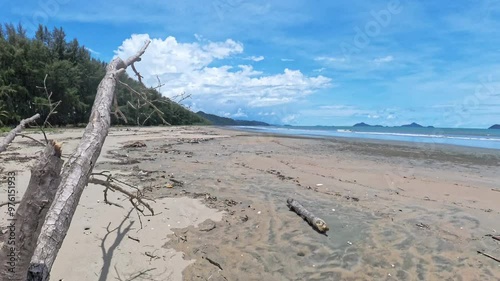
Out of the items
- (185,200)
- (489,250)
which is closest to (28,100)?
(185,200)

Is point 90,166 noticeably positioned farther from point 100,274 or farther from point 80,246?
point 80,246

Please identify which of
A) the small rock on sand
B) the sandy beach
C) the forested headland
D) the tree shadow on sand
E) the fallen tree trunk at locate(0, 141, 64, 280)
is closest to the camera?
the fallen tree trunk at locate(0, 141, 64, 280)

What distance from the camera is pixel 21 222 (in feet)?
7.18

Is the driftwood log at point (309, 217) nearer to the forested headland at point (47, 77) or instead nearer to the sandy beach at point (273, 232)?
the sandy beach at point (273, 232)

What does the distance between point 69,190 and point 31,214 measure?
0.54 m

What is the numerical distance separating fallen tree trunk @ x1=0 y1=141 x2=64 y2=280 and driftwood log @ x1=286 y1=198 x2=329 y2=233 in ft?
13.6

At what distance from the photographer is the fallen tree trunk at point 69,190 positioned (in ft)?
7.71

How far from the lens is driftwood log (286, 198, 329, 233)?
5445mm

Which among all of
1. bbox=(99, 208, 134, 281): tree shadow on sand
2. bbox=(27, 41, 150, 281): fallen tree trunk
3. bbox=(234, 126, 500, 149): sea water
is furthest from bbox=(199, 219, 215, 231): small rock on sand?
bbox=(234, 126, 500, 149): sea water

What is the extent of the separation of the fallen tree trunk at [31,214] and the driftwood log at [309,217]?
13.6ft

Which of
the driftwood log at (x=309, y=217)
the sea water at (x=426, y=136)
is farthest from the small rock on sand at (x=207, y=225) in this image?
the sea water at (x=426, y=136)

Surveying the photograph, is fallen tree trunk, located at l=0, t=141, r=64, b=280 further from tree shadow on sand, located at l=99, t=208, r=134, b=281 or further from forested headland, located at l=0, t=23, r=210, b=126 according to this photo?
forested headland, located at l=0, t=23, r=210, b=126

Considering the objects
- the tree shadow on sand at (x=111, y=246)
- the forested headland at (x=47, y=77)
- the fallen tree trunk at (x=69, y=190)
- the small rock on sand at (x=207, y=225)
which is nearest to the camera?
the fallen tree trunk at (x=69, y=190)

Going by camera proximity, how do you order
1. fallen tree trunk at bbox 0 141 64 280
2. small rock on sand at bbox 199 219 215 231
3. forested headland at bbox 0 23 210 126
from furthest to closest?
1. forested headland at bbox 0 23 210 126
2. small rock on sand at bbox 199 219 215 231
3. fallen tree trunk at bbox 0 141 64 280
